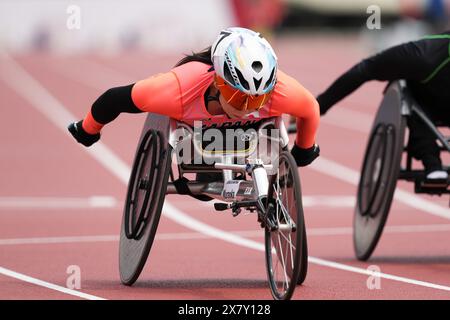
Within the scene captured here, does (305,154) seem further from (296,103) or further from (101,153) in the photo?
(101,153)

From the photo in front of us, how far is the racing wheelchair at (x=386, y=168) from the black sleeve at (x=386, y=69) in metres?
0.19

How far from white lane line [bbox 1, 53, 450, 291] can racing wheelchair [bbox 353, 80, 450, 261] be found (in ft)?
1.48

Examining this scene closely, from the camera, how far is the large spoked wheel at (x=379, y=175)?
1008cm

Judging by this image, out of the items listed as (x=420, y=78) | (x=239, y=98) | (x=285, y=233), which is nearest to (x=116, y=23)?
(x=420, y=78)

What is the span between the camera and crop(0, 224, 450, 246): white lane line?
11.3 m

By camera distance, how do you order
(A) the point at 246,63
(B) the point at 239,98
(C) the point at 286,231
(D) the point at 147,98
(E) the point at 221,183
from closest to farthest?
1. (C) the point at 286,231
2. (A) the point at 246,63
3. (B) the point at 239,98
4. (D) the point at 147,98
5. (E) the point at 221,183

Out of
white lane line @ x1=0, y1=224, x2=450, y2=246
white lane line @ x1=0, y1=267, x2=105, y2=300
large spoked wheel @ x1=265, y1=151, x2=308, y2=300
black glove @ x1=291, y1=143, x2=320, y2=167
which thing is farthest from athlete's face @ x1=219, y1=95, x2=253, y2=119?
white lane line @ x1=0, y1=224, x2=450, y2=246

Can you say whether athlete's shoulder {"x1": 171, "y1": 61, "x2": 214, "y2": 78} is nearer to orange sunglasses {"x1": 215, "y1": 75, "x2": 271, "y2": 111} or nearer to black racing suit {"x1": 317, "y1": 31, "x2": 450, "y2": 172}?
orange sunglasses {"x1": 215, "y1": 75, "x2": 271, "y2": 111}

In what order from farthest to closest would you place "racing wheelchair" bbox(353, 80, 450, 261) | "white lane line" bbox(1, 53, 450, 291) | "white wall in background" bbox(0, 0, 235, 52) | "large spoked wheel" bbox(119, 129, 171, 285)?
"white wall in background" bbox(0, 0, 235, 52), "white lane line" bbox(1, 53, 450, 291), "racing wheelchair" bbox(353, 80, 450, 261), "large spoked wheel" bbox(119, 129, 171, 285)

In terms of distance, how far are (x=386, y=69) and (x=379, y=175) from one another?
845 mm

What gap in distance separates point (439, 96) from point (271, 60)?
89.6 inches

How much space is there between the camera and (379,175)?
10.4m

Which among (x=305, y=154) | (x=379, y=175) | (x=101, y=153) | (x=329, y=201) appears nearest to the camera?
(x=305, y=154)
